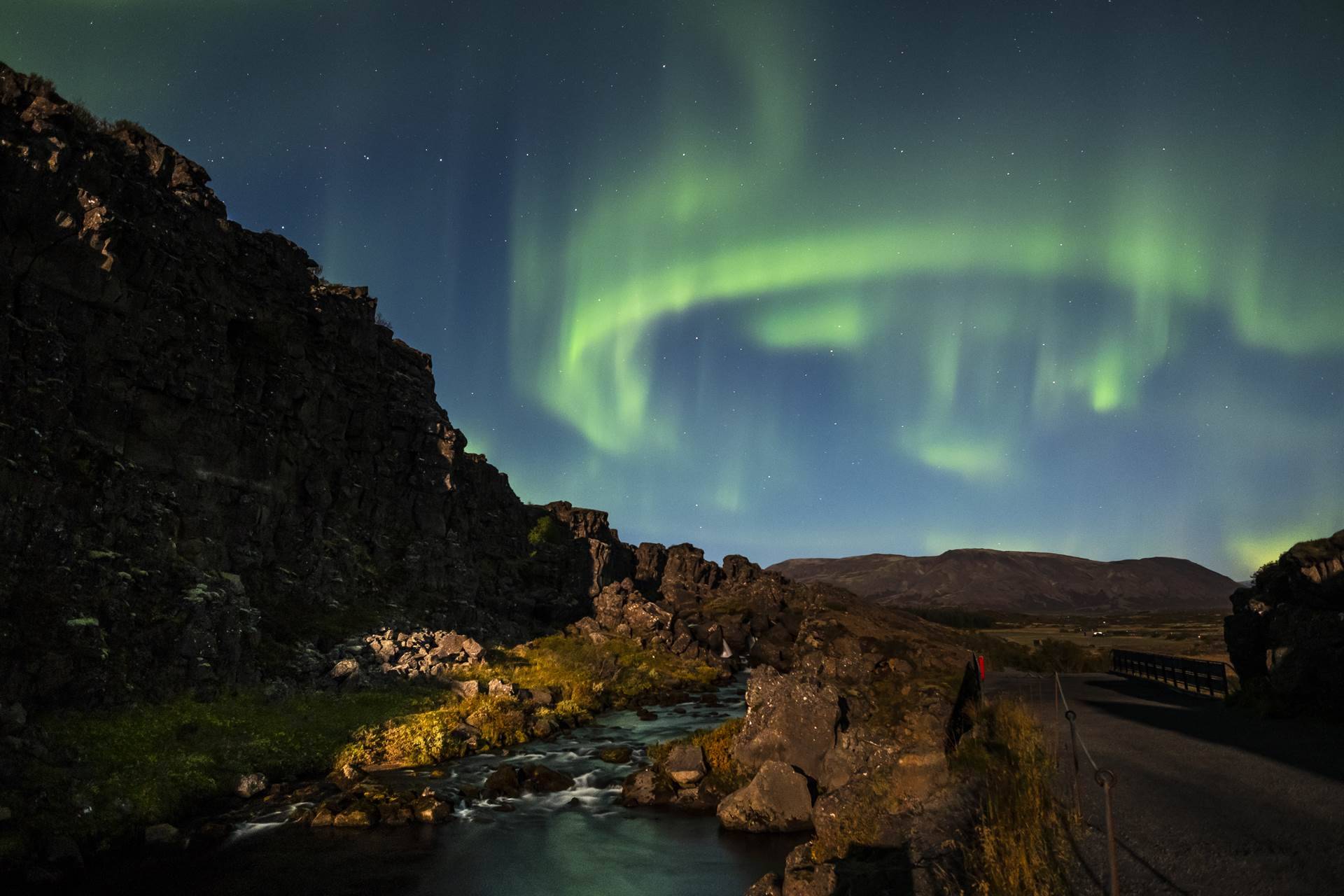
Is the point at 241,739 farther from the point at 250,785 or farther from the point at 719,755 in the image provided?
the point at 719,755

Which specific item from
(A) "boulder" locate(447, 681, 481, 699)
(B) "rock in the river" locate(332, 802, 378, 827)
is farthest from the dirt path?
(A) "boulder" locate(447, 681, 481, 699)

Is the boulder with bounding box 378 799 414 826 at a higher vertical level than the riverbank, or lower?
lower

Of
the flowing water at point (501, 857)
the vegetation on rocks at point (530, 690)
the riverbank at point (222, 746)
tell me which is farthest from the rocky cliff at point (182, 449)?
the flowing water at point (501, 857)

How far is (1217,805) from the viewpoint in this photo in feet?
38.2

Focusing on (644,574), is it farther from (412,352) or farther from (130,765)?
(130,765)

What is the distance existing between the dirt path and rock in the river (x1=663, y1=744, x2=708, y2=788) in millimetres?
11219

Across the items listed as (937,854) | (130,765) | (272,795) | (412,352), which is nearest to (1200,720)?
(937,854)

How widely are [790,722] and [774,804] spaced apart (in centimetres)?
251

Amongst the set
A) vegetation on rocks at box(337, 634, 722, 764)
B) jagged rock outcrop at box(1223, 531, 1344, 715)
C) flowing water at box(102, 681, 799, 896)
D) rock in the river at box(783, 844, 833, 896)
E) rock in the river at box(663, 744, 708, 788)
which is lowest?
flowing water at box(102, 681, 799, 896)

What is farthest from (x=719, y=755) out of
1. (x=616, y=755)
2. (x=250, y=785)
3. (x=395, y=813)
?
(x=250, y=785)

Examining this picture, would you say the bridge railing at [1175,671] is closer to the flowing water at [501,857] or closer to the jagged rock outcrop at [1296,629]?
the jagged rock outcrop at [1296,629]

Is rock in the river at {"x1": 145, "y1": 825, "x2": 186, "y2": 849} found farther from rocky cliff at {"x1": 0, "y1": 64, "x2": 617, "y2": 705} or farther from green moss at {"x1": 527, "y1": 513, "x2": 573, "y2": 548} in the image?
green moss at {"x1": 527, "y1": 513, "x2": 573, "y2": 548}

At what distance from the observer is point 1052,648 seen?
51.6 meters

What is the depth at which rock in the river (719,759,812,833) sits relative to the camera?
19078mm
